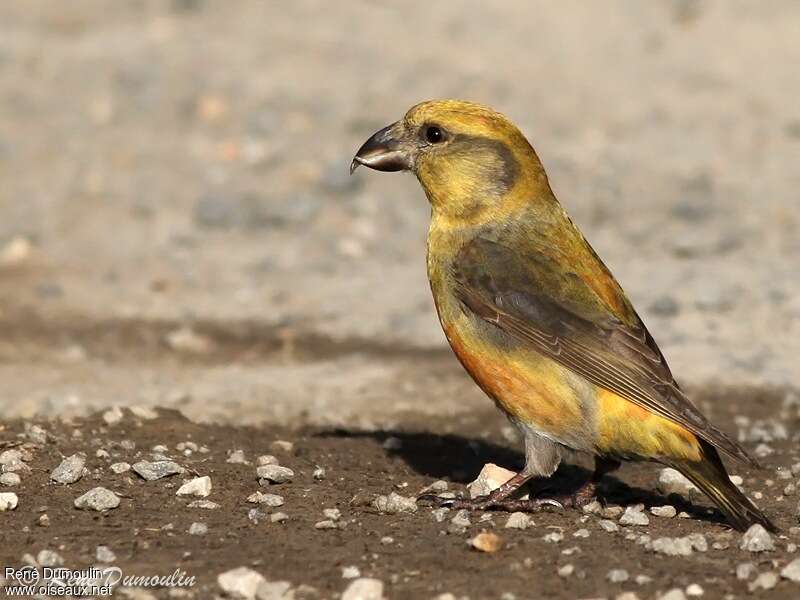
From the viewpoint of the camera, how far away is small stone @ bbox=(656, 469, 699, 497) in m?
7.17

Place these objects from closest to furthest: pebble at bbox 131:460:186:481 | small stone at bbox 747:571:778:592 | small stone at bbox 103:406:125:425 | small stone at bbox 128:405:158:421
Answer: small stone at bbox 747:571:778:592
pebble at bbox 131:460:186:481
small stone at bbox 103:406:125:425
small stone at bbox 128:405:158:421

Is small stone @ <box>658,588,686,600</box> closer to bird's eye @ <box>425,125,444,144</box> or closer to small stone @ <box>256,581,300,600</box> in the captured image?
small stone @ <box>256,581,300,600</box>

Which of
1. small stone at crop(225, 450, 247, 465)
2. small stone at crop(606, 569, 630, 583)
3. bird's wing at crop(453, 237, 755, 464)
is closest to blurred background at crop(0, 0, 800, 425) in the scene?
small stone at crop(225, 450, 247, 465)

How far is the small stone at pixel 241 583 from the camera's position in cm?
536

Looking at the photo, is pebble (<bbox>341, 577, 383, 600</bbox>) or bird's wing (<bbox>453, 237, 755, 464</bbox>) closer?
pebble (<bbox>341, 577, 383, 600</bbox>)

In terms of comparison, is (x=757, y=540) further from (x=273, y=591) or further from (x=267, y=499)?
(x=267, y=499)

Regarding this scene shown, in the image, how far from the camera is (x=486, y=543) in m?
5.81

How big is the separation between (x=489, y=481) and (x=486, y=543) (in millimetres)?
986

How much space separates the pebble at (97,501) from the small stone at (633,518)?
84.3 inches

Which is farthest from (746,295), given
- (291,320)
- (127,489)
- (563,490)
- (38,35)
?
(38,35)

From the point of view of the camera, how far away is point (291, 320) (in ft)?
36.9

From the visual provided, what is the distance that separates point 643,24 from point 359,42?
3.19m

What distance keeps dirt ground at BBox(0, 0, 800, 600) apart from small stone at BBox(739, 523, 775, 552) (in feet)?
0.19

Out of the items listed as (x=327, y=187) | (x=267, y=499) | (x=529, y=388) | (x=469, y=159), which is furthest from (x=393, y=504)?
(x=327, y=187)
